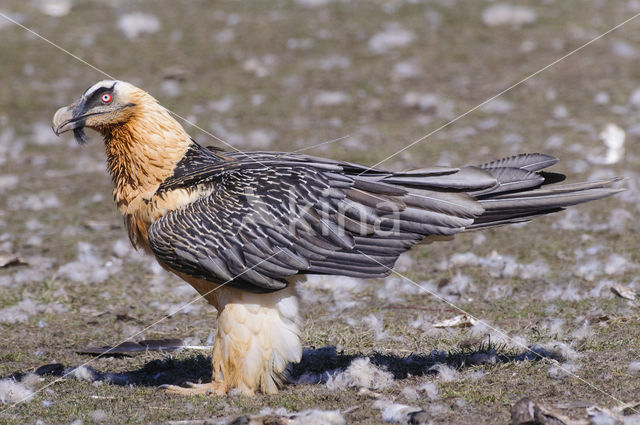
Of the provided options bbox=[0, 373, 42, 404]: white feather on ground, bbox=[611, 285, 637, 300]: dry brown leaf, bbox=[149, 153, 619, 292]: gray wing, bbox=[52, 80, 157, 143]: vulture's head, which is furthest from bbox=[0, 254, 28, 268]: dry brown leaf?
bbox=[611, 285, 637, 300]: dry brown leaf

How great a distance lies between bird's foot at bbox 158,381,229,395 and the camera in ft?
17.4

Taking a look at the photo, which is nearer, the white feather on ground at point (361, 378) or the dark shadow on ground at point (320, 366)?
the white feather on ground at point (361, 378)

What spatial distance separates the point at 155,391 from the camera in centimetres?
538

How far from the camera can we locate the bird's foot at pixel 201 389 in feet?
17.4

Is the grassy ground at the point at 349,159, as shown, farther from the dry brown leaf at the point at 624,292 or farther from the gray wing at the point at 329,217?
the gray wing at the point at 329,217

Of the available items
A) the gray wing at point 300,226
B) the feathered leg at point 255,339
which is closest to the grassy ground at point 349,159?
the feathered leg at point 255,339

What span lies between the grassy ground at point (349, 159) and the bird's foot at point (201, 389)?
98 millimetres

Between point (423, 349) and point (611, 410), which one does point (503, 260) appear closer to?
point (423, 349)

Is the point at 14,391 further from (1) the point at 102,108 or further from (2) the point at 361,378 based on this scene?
(2) the point at 361,378

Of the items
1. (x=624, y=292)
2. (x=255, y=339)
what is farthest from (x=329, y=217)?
(x=624, y=292)

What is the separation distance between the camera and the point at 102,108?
5504 mm

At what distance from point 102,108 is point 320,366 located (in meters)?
2.19

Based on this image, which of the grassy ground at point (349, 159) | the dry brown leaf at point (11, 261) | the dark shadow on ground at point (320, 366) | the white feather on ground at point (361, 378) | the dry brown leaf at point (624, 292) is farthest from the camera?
the dry brown leaf at point (11, 261)

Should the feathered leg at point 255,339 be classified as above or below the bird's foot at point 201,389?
above
